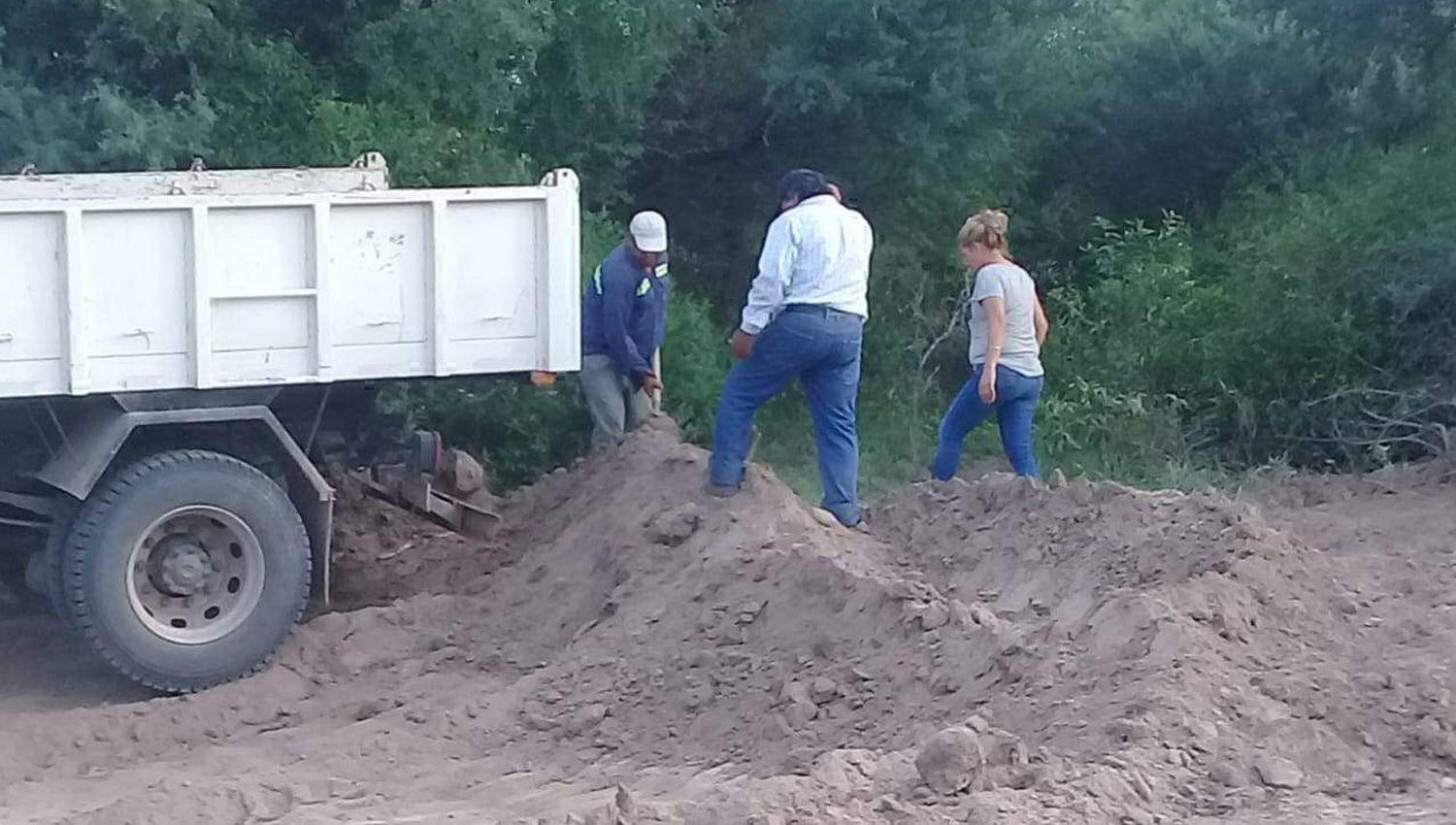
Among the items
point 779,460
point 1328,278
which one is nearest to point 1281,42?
point 1328,278

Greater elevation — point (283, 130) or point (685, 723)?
point (283, 130)

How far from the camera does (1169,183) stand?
16.3m

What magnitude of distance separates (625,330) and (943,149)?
574 centimetres

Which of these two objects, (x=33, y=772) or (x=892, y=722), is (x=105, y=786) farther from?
(x=892, y=722)

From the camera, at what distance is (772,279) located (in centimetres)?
852

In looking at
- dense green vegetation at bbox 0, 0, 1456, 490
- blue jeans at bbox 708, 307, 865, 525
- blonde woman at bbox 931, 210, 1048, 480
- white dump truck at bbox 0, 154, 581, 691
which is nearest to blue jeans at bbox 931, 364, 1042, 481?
blonde woman at bbox 931, 210, 1048, 480

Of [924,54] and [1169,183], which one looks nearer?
[924,54]

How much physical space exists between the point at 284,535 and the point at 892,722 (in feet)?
9.44

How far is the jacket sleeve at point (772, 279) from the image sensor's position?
8508mm

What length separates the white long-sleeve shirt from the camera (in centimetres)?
852

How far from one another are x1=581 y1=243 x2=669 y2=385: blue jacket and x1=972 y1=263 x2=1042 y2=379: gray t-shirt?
5.36ft

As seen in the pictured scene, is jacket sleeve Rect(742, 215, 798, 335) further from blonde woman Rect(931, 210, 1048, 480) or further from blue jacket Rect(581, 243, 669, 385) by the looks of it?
blue jacket Rect(581, 243, 669, 385)

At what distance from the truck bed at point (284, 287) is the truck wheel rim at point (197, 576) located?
→ 1.92 feet

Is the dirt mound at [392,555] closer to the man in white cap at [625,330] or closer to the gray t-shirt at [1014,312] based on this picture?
the man in white cap at [625,330]
